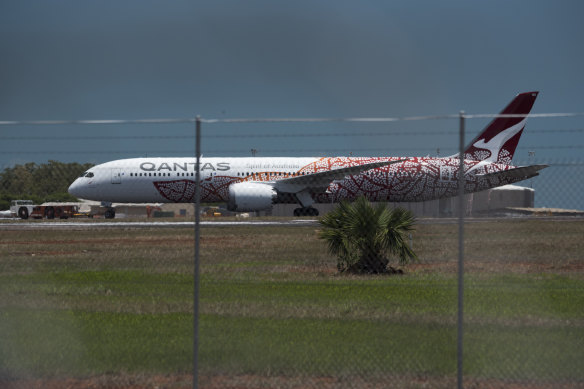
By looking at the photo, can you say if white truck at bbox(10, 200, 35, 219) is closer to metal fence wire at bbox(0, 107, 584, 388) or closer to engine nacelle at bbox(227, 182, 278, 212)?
metal fence wire at bbox(0, 107, 584, 388)

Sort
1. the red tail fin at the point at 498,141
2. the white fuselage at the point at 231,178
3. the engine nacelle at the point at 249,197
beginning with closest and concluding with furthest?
1. the engine nacelle at the point at 249,197
2. the red tail fin at the point at 498,141
3. the white fuselage at the point at 231,178

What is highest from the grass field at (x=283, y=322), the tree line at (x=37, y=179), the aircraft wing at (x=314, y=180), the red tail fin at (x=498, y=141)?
the red tail fin at (x=498, y=141)

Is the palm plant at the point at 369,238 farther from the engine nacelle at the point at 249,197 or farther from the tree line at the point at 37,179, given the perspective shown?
the engine nacelle at the point at 249,197

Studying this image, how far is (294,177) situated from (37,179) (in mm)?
28377

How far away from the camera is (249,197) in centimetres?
3625

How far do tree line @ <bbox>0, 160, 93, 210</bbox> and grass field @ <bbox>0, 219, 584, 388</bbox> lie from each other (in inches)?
75.3

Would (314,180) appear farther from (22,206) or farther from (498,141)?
(22,206)

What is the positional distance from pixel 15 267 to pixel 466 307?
10.4 metres

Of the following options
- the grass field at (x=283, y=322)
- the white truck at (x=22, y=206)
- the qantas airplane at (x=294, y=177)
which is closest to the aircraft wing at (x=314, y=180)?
the qantas airplane at (x=294, y=177)

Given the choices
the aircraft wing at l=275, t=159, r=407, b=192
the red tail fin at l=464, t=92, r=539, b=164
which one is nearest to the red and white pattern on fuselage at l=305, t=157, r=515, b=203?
the aircraft wing at l=275, t=159, r=407, b=192

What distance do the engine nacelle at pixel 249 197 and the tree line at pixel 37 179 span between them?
85.9 feet

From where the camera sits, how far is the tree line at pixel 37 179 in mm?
8953

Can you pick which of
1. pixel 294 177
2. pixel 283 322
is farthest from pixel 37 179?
pixel 294 177

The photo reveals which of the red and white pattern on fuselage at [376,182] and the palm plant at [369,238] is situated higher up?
the red and white pattern on fuselage at [376,182]
